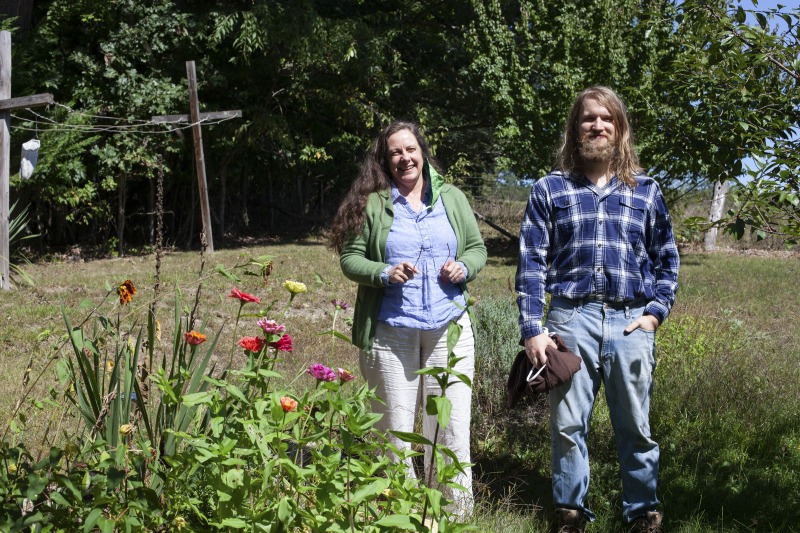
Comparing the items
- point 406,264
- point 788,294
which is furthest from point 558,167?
point 788,294

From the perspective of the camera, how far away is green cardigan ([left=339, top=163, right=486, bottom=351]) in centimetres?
351

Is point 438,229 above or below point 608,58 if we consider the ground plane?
below

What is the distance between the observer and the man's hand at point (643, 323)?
324 cm

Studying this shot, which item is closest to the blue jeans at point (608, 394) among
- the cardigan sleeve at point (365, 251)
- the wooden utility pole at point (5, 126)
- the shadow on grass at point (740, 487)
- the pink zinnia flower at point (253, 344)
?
the shadow on grass at point (740, 487)

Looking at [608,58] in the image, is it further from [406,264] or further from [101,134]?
[406,264]

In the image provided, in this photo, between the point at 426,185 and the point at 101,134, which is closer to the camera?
the point at 426,185

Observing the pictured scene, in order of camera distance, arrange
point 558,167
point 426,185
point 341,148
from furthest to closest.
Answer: point 341,148, point 426,185, point 558,167

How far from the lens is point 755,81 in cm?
322

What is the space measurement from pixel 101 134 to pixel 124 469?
17.0m

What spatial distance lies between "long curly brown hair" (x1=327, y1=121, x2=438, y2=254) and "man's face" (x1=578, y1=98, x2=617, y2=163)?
0.76 metres

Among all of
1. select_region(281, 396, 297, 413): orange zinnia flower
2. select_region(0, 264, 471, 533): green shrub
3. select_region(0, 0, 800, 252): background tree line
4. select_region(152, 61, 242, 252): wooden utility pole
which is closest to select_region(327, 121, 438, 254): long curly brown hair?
select_region(0, 264, 471, 533): green shrub

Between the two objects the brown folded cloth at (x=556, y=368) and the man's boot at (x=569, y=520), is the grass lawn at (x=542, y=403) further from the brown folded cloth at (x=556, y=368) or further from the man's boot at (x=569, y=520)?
the brown folded cloth at (x=556, y=368)

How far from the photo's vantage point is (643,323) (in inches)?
128

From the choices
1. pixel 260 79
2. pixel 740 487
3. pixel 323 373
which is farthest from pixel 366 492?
pixel 260 79
